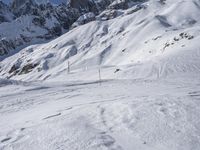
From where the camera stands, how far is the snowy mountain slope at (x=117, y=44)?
9235cm

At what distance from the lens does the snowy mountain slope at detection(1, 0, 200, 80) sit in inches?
3636

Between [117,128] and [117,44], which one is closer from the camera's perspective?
[117,128]

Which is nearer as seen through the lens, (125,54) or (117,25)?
(125,54)

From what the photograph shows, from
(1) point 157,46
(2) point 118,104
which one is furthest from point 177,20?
(2) point 118,104

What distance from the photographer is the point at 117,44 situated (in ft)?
427

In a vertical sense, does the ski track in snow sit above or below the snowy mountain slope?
below

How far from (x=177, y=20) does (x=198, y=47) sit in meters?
79.5

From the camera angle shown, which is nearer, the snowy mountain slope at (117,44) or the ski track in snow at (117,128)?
the ski track in snow at (117,128)

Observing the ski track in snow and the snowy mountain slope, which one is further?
the snowy mountain slope

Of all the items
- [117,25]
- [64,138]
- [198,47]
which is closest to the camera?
[64,138]

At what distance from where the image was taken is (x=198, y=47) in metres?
64.9

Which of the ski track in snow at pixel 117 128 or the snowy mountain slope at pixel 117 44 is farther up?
the snowy mountain slope at pixel 117 44

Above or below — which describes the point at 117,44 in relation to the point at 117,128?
above

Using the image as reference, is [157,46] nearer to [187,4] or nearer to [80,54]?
[80,54]
